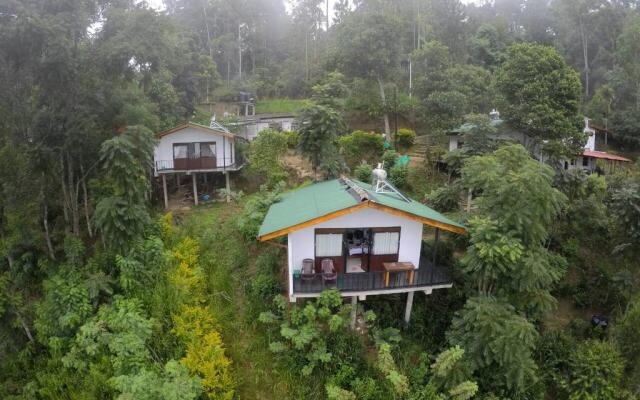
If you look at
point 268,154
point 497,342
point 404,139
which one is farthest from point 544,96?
point 268,154

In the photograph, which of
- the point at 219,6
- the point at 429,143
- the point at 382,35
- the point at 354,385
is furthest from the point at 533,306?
the point at 219,6

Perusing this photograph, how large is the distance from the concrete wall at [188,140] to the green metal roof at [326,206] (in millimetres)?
9517

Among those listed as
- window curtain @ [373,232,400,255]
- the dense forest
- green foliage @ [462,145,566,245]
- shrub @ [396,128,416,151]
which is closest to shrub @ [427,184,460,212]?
the dense forest

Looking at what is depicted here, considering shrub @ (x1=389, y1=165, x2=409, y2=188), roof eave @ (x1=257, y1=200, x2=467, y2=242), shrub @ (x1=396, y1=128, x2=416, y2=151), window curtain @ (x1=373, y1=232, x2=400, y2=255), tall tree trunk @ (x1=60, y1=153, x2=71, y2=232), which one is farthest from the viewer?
shrub @ (x1=396, y1=128, x2=416, y2=151)

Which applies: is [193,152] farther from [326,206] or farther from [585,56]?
[585,56]

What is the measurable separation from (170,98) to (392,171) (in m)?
19.4

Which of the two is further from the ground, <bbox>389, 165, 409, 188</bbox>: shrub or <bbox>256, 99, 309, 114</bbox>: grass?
<bbox>256, 99, 309, 114</bbox>: grass

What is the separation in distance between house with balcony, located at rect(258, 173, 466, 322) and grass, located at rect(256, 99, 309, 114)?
31731 mm

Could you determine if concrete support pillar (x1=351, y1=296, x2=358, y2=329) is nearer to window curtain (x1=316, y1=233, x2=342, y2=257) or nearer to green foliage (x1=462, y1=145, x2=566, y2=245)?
window curtain (x1=316, y1=233, x2=342, y2=257)

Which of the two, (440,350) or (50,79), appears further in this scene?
(50,79)

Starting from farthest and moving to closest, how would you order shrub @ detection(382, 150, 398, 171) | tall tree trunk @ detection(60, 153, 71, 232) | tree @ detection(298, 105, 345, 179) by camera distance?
1. shrub @ detection(382, 150, 398, 171)
2. tree @ detection(298, 105, 345, 179)
3. tall tree trunk @ detection(60, 153, 71, 232)

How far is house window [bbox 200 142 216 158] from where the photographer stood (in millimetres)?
25047

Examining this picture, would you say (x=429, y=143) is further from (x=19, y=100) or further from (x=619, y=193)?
(x=19, y=100)

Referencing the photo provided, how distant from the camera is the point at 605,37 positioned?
40406mm
